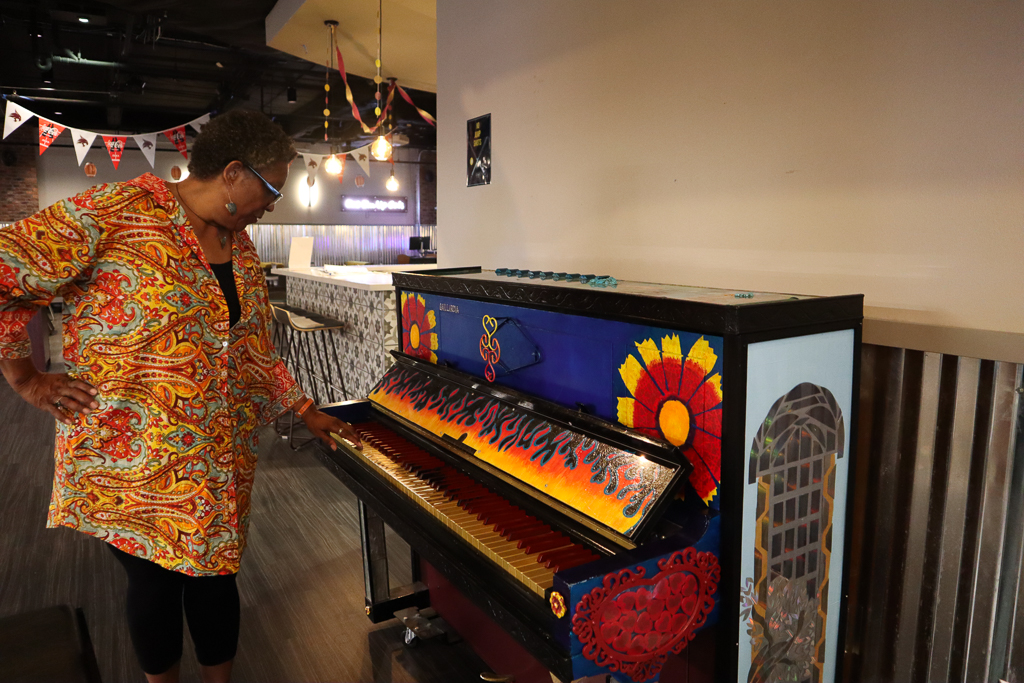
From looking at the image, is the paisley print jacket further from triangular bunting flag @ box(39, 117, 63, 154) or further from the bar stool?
triangular bunting flag @ box(39, 117, 63, 154)

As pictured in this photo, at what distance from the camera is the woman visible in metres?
1.49

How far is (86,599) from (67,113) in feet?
35.9

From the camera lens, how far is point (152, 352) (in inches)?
60.0

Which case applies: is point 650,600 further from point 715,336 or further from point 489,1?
point 489,1

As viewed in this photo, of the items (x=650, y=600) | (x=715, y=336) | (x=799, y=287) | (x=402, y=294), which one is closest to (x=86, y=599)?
(x=402, y=294)

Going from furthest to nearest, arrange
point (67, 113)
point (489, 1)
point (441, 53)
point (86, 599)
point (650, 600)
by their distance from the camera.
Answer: point (67, 113), point (441, 53), point (489, 1), point (86, 599), point (650, 600)

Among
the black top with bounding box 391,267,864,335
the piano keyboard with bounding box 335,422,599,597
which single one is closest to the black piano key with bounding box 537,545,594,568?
the piano keyboard with bounding box 335,422,599,597

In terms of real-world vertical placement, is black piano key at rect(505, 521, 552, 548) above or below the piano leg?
above

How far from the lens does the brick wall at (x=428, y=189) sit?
1753cm

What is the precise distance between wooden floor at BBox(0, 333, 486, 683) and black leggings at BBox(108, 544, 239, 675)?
506mm

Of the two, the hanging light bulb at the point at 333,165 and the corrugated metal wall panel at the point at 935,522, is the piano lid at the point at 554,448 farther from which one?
the hanging light bulb at the point at 333,165

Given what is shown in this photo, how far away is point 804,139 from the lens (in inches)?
70.4

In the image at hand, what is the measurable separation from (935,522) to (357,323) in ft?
12.7

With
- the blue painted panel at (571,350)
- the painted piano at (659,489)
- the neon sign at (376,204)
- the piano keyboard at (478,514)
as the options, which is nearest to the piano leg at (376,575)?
the piano keyboard at (478,514)
